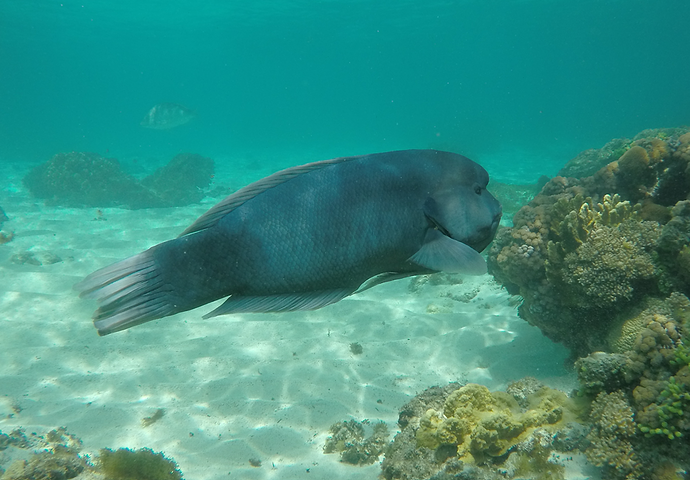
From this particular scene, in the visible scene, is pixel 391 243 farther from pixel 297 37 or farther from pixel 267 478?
pixel 297 37

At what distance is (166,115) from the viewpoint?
1784 centimetres

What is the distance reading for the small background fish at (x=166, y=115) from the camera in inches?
698

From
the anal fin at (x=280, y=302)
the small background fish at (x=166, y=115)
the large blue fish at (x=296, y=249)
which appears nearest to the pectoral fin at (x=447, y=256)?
the large blue fish at (x=296, y=249)

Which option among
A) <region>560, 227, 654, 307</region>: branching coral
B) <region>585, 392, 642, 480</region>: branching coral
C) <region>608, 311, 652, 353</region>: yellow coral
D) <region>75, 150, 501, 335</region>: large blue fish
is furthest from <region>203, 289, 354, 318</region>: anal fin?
<region>560, 227, 654, 307</region>: branching coral

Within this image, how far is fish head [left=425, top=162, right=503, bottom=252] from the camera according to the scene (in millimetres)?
1555

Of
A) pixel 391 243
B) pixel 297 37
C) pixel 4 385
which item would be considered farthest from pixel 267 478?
pixel 297 37

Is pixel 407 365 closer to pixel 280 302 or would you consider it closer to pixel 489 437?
pixel 489 437

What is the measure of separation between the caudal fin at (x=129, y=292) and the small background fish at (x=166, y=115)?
18682 mm

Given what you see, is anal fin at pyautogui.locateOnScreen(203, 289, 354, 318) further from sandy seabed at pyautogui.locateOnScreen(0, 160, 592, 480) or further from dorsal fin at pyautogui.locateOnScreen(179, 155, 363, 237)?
sandy seabed at pyautogui.locateOnScreen(0, 160, 592, 480)

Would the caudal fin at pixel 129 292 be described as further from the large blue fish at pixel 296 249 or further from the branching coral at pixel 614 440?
the branching coral at pixel 614 440

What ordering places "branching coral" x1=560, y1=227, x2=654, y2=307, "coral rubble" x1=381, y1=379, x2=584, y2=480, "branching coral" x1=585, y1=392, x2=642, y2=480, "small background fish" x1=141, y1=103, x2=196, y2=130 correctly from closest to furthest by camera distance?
"branching coral" x1=585, y1=392, x2=642, y2=480 < "coral rubble" x1=381, y1=379, x2=584, y2=480 < "branching coral" x1=560, y1=227, x2=654, y2=307 < "small background fish" x1=141, y1=103, x2=196, y2=130

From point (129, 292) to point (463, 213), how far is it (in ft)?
4.65

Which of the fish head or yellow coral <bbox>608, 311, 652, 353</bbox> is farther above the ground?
the fish head

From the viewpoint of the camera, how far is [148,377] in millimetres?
5324
